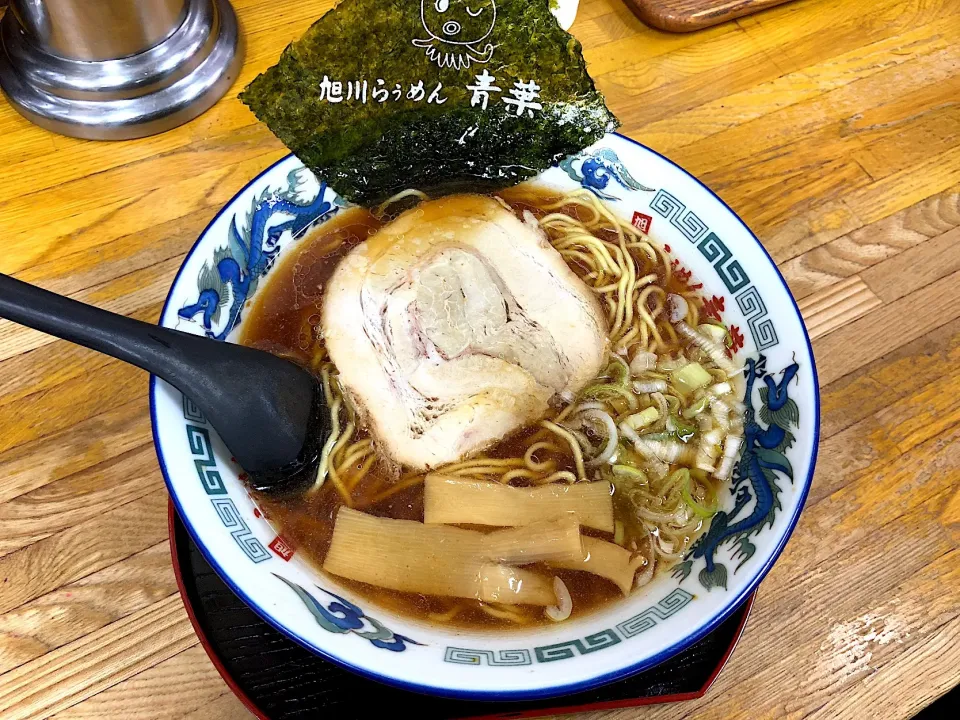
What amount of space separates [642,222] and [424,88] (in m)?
0.51

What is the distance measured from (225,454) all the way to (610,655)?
24.3 inches

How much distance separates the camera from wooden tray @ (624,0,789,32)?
1837mm

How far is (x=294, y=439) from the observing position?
1.06 m

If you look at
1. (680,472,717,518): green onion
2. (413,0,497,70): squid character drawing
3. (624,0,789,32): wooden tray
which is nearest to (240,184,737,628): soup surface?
(680,472,717,518): green onion

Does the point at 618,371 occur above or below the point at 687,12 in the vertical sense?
below

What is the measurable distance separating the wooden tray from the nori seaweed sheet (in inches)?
33.3

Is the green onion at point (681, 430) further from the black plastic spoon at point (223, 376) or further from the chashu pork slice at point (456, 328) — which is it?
the black plastic spoon at point (223, 376)

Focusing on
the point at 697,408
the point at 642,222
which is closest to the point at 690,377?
the point at 697,408

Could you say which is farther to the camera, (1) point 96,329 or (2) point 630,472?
(2) point 630,472

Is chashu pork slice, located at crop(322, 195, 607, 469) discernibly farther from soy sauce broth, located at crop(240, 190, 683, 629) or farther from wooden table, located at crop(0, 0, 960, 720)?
wooden table, located at crop(0, 0, 960, 720)

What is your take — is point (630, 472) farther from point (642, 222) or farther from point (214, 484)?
point (214, 484)

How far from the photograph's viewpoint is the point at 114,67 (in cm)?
157

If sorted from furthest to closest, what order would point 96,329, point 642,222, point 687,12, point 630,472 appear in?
point 687,12
point 642,222
point 630,472
point 96,329

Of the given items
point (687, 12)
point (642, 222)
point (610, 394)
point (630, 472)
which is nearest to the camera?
point (630, 472)
